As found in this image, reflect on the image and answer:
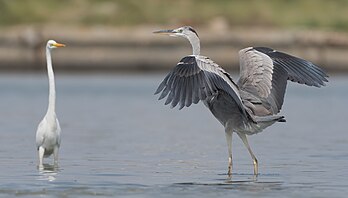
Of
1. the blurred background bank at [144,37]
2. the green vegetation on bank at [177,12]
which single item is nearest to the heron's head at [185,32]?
the blurred background bank at [144,37]

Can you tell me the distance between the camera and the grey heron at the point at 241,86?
42.4 feet

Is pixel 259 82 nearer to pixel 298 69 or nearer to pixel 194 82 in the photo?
pixel 298 69

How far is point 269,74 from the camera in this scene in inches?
570

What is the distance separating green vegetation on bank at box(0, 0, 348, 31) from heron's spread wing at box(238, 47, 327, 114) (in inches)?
1145

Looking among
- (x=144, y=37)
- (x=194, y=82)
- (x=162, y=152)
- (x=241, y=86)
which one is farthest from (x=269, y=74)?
(x=144, y=37)

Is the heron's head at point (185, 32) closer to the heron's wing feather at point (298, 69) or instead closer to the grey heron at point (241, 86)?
the grey heron at point (241, 86)

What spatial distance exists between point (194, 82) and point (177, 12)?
32892 millimetres

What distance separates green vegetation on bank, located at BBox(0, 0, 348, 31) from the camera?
44812 millimetres

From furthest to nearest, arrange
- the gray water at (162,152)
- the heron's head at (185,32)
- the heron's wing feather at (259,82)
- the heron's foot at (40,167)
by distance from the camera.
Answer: the heron's head at (185,32) < the heron's foot at (40,167) < the heron's wing feather at (259,82) < the gray water at (162,152)

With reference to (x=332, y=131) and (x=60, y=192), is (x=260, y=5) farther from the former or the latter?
(x=60, y=192)

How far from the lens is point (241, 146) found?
58.5 feet

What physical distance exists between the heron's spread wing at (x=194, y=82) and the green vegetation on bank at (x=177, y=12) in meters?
30.9

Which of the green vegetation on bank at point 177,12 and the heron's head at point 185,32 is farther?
the green vegetation on bank at point 177,12

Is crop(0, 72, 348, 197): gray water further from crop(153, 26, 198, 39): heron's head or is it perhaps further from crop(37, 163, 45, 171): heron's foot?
crop(153, 26, 198, 39): heron's head
